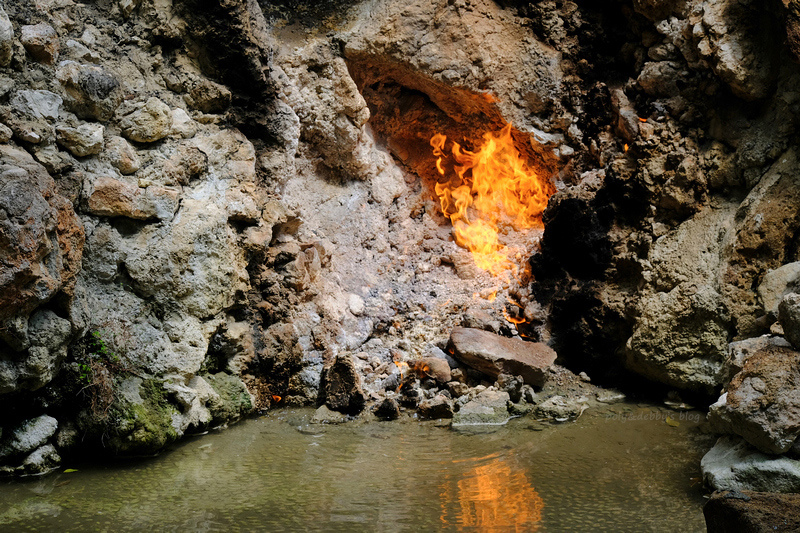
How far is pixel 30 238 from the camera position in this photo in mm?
4152

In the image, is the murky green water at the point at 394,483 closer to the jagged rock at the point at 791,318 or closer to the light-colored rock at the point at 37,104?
the jagged rock at the point at 791,318

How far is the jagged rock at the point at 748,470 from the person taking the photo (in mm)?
3805

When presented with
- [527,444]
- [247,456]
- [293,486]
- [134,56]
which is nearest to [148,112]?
[134,56]

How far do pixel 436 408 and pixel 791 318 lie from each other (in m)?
3.05

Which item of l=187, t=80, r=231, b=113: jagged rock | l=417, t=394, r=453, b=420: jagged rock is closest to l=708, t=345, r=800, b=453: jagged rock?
l=417, t=394, r=453, b=420: jagged rock

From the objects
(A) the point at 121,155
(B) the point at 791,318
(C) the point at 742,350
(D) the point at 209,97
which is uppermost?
(D) the point at 209,97

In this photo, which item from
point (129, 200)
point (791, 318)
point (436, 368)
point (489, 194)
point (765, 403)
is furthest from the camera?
point (489, 194)

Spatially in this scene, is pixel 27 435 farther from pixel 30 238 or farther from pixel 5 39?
pixel 5 39

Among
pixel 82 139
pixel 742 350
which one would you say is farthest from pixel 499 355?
pixel 82 139

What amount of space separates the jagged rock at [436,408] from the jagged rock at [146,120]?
341 centimetres

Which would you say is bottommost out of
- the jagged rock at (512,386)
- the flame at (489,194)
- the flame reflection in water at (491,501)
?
the flame reflection in water at (491,501)

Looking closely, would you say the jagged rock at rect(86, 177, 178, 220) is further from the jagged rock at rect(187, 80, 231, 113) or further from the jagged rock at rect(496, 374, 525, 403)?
the jagged rock at rect(496, 374, 525, 403)

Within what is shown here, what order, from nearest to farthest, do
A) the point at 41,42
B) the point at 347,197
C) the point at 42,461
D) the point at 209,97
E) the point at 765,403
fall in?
the point at 765,403 < the point at 42,461 < the point at 41,42 < the point at 209,97 < the point at 347,197

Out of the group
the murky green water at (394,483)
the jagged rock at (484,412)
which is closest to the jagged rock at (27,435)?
the murky green water at (394,483)
